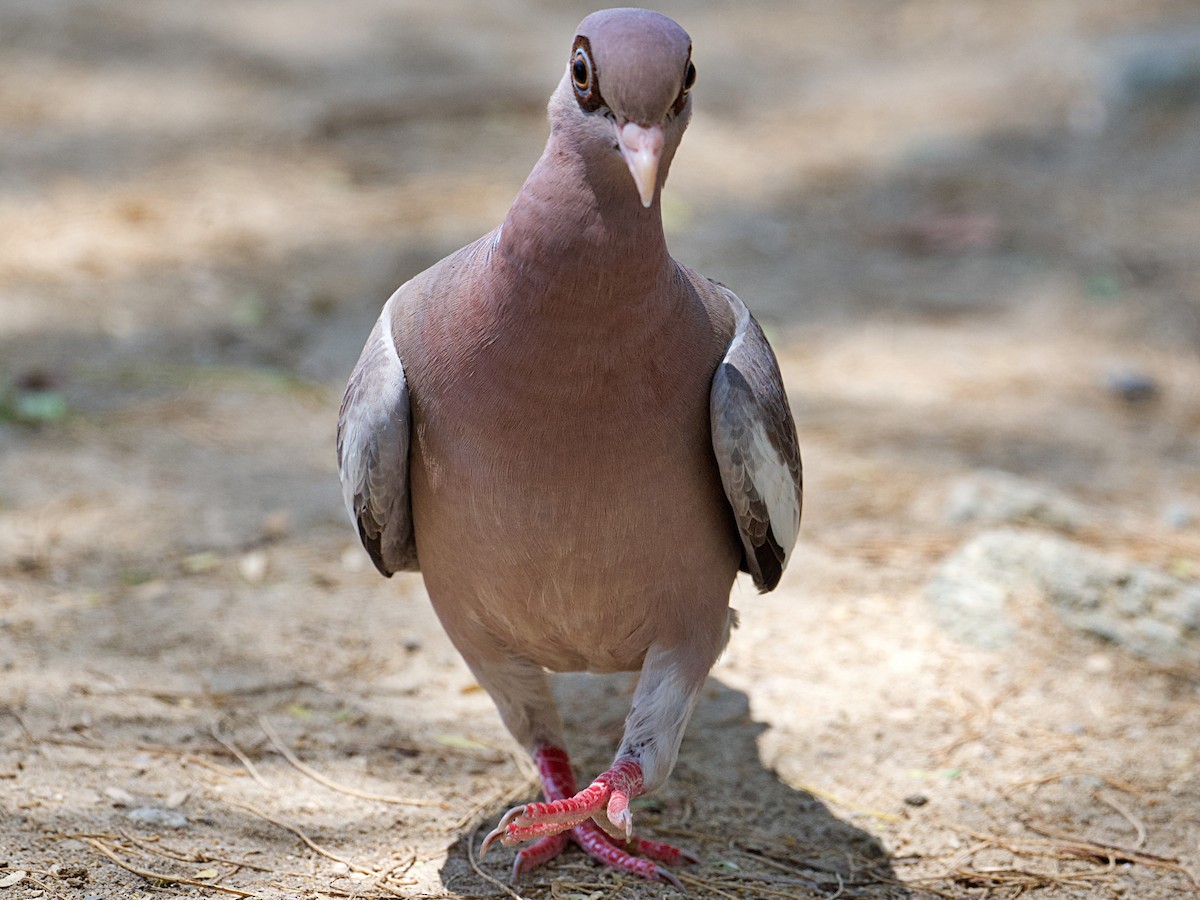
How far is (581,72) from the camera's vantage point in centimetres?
299

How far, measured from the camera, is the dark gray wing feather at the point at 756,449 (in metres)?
3.33

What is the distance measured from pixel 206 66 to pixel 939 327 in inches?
224

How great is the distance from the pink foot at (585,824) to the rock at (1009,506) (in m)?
2.28

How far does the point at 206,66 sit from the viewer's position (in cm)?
970

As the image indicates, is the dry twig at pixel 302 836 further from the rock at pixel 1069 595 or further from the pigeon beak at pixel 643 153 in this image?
the rock at pixel 1069 595

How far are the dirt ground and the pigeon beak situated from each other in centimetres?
184

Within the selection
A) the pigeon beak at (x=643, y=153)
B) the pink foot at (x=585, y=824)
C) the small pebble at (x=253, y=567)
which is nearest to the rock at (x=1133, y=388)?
the pink foot at (x=585, y=824)

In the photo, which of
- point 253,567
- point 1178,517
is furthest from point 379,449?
point 1178,517

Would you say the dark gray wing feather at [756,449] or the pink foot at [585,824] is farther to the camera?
the dark gray wing feather at [756,449]

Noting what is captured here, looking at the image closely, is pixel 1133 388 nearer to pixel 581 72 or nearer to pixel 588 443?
pixel 588 443

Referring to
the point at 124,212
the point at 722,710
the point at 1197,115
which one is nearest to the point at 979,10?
the point at 1197,115

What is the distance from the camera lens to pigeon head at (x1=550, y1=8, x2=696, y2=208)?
9.35 ft

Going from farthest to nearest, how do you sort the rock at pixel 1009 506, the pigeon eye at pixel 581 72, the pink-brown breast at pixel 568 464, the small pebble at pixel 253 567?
the rock at pixel 1009 506
the small pebble at pixel 253 567
the pink-brown breast at pixel 568 464
the pigeon eye at pixel 581 72

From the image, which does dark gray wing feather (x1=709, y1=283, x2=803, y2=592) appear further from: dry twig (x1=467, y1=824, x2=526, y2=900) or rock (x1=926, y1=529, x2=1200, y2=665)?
rock (x1=926, y1=529, x2=1200, y2=665)
